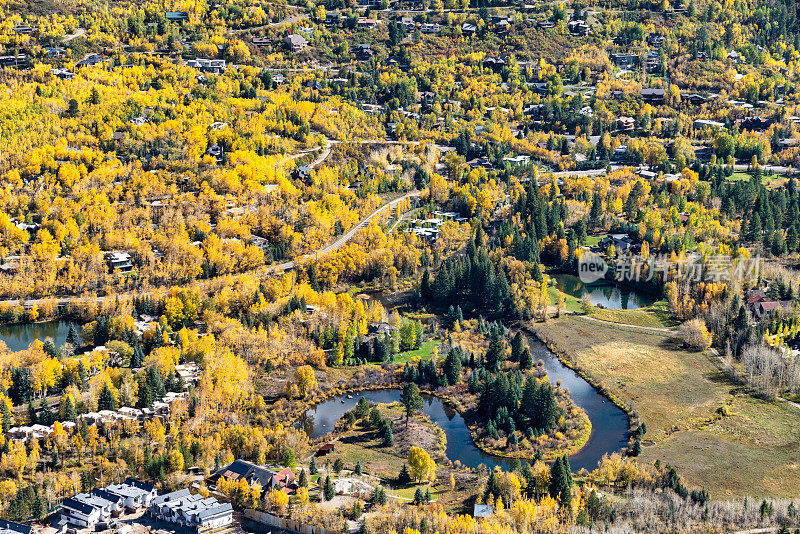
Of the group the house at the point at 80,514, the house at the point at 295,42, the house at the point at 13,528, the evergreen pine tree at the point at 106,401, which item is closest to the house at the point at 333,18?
the house at the point at 295,42

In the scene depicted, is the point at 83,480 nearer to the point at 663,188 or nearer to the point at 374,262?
the point at 374,262

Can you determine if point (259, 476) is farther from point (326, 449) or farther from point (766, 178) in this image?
point (766, 178)

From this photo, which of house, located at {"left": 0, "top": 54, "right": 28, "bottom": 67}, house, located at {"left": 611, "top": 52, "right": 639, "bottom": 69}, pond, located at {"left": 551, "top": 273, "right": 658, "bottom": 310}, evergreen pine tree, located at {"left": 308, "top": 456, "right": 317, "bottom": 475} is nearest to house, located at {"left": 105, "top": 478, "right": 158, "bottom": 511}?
evergreen pine tree, located at {"left": 308, "top": 456, "right": 317, "bottom": 475}

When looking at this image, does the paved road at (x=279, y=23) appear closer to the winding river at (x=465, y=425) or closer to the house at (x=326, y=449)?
the winding river at (x=465, y=425)

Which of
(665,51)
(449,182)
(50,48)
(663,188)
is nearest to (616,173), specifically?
(663,188)

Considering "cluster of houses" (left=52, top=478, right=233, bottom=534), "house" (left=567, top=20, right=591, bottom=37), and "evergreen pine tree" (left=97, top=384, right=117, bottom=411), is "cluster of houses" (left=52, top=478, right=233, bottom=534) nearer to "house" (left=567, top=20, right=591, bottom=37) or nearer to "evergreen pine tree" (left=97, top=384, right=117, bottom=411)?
"evergreen pine tree" (left=97, top=384, right=117, bottom=411)

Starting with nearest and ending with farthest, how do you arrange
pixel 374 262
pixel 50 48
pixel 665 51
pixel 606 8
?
pixel 374 262 → pixel 50 48 → pixel 665 51 → pixel 606 8

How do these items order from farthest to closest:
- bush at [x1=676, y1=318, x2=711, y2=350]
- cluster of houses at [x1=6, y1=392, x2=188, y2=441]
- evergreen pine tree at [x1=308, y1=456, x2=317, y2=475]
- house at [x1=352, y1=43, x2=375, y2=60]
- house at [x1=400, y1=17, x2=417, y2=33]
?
house at [x1=400, y1=17, x2=417, y2=33] < house at [x1=352, y1=43, x2=375, y2=60] < bush at [x1=676, y1=318, x2=711, y2=350] < cluster of houses at [x1=6, y1=392, x2=188, y2=441] < evergreen pine tree at [x1=308, y1=456, x2=317, y2=475]
